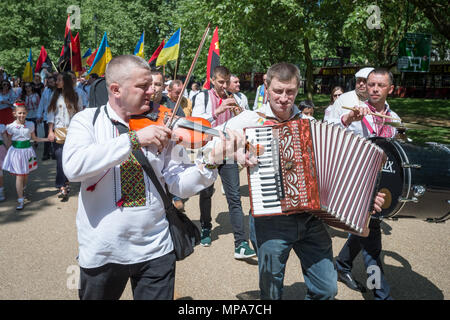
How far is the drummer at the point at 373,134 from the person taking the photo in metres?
3.41

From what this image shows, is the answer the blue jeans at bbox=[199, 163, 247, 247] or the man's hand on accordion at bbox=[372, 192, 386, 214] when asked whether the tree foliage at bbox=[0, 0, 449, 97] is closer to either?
the blue jeans at bbox=[199, 163, 247, 247]

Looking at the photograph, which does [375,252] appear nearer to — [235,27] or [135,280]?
[135,280]

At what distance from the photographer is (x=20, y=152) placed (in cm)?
623

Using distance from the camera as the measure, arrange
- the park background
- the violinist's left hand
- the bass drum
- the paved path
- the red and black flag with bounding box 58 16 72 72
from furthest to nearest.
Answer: the park background
the red and black flag with bounding box 58 16 72 72
the paved path
the bass drum
the violinist's left hand

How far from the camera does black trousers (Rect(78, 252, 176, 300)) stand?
2.13m

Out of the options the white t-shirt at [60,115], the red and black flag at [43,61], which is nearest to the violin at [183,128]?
the white t-shirt at [60,115]

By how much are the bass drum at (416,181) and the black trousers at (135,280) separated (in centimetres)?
178

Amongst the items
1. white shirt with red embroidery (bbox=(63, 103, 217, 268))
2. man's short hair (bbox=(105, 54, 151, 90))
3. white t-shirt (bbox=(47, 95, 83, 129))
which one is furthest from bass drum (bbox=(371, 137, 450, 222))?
white t-shirt (bbox=(47, 95, 83, 129))

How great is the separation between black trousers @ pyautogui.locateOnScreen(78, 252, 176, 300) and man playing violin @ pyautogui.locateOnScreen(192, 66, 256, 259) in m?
2.17

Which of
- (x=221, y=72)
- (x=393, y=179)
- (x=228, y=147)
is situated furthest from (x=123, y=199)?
(x=221, y=72)

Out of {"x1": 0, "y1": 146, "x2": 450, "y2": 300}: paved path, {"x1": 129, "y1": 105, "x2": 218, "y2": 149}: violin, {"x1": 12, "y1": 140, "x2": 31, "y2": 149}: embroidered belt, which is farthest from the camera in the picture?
{"x1": 12, "y1": 140, "x2": 31, "y2": 149}: embroidered belt

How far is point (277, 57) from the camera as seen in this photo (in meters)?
23.4

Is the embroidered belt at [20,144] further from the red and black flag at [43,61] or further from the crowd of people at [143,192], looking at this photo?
the red and black flag at [43,61]

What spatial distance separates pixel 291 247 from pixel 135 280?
1.09 m
